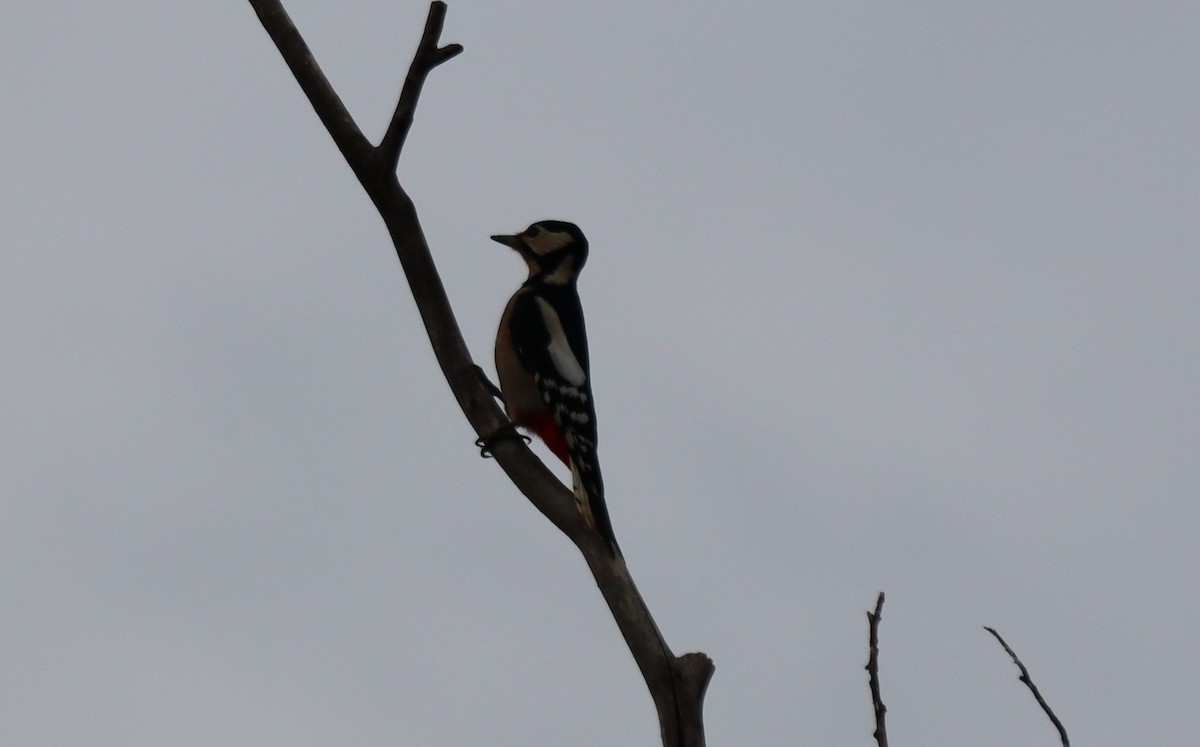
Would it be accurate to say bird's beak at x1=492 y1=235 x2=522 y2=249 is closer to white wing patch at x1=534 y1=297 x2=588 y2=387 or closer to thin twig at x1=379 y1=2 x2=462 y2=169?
white wing patch at x1=534 y1=297 x2=588 y2=387

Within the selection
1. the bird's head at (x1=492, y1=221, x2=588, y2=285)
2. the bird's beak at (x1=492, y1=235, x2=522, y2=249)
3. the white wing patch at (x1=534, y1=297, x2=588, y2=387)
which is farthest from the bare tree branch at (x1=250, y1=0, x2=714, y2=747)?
the bird's beak at (x1=492, y1=235, x2=522, y2=249)

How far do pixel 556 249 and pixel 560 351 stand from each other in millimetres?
689

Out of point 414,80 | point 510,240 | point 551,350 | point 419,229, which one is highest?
point 510,240

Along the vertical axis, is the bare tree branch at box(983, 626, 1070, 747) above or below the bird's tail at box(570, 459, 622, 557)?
below

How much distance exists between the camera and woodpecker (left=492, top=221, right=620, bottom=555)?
5.22 m

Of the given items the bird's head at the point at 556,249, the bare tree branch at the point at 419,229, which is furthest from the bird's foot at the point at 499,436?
the bird's head at the point at 556,249

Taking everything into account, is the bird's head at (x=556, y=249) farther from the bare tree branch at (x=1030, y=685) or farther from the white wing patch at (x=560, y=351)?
the bare tree branch at (x=1030, y=685)

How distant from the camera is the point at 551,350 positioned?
5410mm

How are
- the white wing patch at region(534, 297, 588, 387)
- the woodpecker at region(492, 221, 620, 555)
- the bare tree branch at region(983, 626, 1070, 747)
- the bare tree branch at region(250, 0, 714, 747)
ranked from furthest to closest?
the white wing patch at region(534, 297, 588, 387) < the woodpecker at region(492, 221, 620, 555) < the bare tree branch at region(250, 0, 714, 747) < the bare tree branch at region(983, 626, 1070, 747)

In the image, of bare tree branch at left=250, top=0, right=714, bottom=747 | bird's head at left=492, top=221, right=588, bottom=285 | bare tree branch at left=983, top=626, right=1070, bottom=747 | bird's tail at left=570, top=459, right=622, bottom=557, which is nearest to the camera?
bare tree branch at left=983, top=626, right=1070, bottom=747

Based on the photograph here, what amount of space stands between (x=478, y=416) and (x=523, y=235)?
1.78 m

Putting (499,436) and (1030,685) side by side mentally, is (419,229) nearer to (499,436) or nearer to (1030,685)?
(499,436)

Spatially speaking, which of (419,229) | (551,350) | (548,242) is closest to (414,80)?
(419,229)

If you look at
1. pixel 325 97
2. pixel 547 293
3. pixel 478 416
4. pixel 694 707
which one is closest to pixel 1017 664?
pixel 694 707
